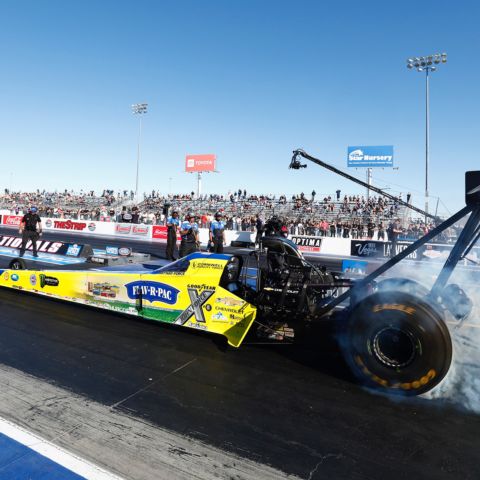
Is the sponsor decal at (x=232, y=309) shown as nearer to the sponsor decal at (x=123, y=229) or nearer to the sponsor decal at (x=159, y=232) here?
the sponsor decal at (x=159, y=232)

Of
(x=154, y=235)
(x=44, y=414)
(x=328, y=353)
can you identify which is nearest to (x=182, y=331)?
(x=328, y=353)

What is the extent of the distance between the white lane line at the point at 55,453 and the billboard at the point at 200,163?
5197cm

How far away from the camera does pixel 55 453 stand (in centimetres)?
291

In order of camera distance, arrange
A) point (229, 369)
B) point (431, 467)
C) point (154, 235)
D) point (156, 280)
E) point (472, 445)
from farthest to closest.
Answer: point (154, 235) → point (156, 280) → point (229, 369) → point (472, 445) → point (431, 467)

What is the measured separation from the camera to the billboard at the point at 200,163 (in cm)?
5400

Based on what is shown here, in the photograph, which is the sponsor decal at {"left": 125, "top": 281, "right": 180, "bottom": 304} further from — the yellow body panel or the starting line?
the starting line

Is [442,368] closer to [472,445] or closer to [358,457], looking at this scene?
[472,445]

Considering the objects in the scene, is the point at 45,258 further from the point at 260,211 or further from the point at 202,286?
the point at 260,211

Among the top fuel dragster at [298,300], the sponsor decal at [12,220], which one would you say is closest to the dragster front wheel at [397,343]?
the top fuel dragster at [298,300]

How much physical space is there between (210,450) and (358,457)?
1093mm

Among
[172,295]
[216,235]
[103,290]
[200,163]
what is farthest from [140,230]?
[200,163]

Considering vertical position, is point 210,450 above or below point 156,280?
below

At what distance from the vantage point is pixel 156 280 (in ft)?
17.9

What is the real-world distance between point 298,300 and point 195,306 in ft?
4.26
